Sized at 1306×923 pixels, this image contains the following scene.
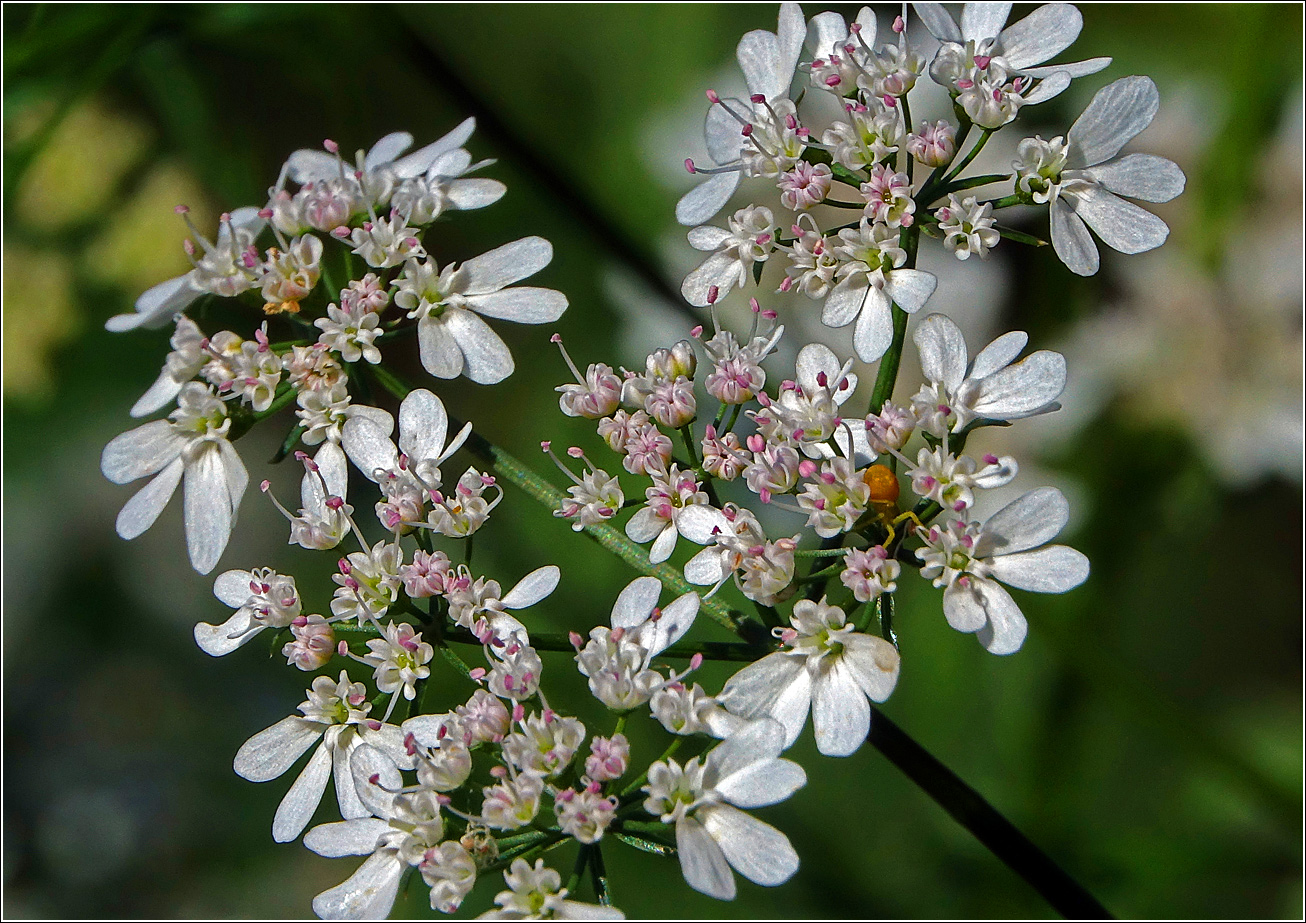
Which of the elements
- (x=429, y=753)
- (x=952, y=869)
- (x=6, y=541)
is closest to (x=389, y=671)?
(x=429, y=753)

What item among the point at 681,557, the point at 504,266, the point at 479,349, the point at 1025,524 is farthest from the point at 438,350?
the point at 681,557

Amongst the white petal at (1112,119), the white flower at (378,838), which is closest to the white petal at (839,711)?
the white flower at (378,838)

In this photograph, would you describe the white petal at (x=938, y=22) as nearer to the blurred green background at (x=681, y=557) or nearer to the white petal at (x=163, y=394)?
the blurred green background at (x=681, y=557)

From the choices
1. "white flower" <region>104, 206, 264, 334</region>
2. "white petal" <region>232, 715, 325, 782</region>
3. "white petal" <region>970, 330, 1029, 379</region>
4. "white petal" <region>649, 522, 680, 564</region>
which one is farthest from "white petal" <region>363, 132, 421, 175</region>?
"white petal" <region>970, 330, 1029, 379</region>

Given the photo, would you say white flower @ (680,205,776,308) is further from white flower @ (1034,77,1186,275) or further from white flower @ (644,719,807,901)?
white flower @ (644,719,807,901)

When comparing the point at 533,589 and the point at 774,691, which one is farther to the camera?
the point at 533,589

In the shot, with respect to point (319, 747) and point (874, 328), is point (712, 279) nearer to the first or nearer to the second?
point (874, 328)
